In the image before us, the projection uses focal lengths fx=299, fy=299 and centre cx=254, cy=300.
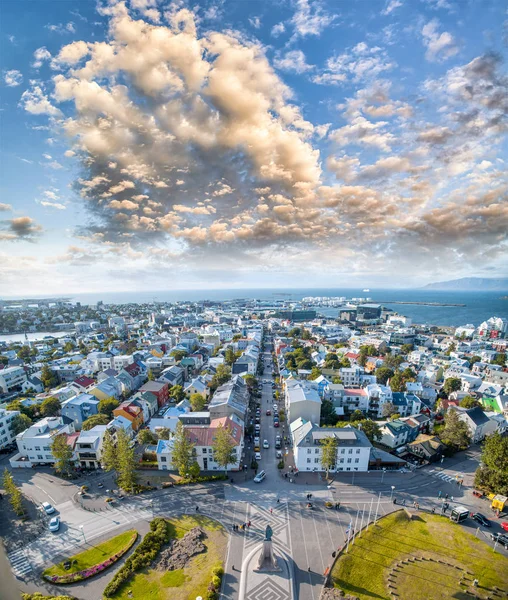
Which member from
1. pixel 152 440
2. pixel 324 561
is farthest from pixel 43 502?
pixel 324 561

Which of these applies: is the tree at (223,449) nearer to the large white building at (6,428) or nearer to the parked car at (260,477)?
the parked car at (260,477)

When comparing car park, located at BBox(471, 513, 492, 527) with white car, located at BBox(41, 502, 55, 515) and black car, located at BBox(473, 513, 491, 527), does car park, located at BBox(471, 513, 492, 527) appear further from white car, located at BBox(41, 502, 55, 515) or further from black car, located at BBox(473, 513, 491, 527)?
white car, located at BBox(41, 502, 55, 515)

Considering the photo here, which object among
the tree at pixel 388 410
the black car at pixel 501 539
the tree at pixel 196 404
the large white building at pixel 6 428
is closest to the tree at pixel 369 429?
the tree at pixel 388 410

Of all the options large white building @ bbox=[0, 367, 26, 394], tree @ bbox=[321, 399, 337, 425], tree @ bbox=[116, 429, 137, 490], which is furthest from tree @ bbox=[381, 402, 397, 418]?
large white building @ bbox=[0, 367, 26, 394]

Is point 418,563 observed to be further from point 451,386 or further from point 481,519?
point 451,386

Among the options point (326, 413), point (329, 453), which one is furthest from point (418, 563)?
point (326, 413)
